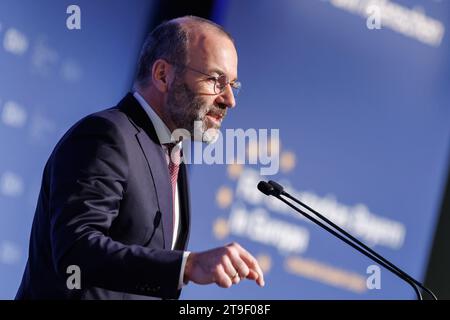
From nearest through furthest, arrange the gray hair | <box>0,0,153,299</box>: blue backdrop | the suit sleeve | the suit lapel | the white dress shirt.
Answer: the suit sleeve
the suit lapel
the white dress shirt
the gray hair
<box>0,0,153,299</box>: blue backdrop

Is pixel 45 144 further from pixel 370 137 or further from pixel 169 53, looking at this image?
pixel 370 137

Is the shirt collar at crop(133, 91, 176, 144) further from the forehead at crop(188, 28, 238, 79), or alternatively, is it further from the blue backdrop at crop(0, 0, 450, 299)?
the blue backdrop at crop(0, 0, 450, 299)

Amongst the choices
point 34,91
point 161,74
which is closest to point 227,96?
point 161,74

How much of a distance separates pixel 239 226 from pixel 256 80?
0.76 meters

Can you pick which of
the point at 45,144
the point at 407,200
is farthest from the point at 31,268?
the point at 407,200

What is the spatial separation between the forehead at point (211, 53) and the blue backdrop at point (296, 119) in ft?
3.26

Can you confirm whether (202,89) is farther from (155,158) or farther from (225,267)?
(225,267)

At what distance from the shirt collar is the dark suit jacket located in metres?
0.04

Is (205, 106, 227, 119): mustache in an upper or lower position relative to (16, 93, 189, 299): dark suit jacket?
upper

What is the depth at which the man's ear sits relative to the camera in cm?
291

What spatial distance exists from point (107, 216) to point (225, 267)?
1.32 ft

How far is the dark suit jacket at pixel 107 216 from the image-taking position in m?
2.32

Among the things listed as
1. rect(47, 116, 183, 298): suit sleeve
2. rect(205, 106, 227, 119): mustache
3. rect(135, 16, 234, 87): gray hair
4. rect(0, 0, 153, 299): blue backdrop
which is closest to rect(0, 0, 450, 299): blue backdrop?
rect(0, 0, 153, 299): blue backdrop
